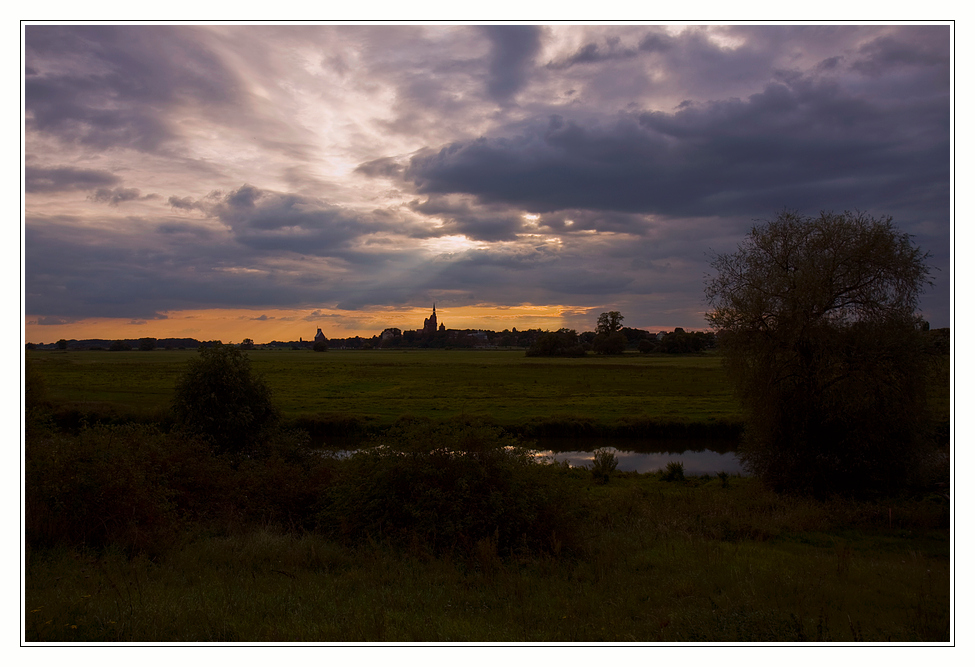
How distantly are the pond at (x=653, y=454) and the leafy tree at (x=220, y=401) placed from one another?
49.4 ft

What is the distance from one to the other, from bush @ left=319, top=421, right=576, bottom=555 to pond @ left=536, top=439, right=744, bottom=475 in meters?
16.3

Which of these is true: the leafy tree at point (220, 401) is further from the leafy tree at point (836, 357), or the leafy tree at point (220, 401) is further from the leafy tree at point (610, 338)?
the leafy tree at point (610, 338)

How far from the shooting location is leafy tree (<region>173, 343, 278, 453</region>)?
18.4 metres

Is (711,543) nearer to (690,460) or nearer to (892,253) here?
(892,253)

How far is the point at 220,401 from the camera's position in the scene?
18734 mm

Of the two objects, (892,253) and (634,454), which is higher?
(892,253)

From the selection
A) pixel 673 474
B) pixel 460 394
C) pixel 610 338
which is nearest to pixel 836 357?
pixel 673 474

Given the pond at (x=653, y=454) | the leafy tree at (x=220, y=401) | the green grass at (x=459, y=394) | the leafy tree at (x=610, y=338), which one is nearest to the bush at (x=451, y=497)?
the leafy tree at (x=220, y=401)

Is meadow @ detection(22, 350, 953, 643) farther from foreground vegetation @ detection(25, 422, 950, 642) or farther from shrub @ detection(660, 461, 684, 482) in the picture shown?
shrub @ detection(660, 461, 684, 482)

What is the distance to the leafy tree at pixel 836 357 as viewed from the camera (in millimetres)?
16875

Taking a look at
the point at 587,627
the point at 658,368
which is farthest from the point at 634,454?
the point at 658,368

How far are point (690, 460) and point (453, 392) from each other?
93.0ft

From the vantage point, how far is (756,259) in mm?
19375

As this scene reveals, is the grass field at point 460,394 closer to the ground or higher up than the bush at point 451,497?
closer to the ground
